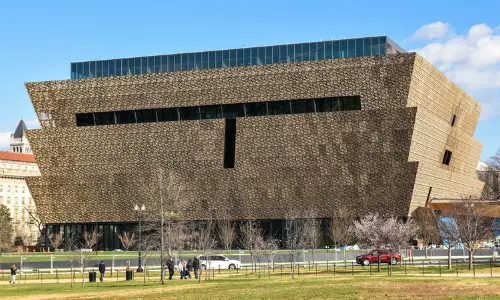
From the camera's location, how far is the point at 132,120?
390 ft

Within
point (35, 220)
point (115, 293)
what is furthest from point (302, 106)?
point (35, 220)

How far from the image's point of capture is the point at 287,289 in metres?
51.6

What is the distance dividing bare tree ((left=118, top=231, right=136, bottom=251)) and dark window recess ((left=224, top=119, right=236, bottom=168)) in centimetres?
1679

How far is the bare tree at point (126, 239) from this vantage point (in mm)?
118394

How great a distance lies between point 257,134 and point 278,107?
4.25 metres

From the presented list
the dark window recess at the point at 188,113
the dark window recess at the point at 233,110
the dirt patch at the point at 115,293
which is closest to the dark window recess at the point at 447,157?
the dark window recess at the point at 233,110

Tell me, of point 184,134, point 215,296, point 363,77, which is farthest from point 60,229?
point 215,296

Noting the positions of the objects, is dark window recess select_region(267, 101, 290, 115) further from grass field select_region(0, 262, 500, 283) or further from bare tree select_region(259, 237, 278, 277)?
grass field select_region(0, 262, 500, 283)

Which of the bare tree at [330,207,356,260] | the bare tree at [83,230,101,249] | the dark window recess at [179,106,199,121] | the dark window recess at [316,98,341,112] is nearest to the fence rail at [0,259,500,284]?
the bare tree at [330,207,356,260]

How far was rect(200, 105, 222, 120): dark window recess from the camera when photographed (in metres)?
114

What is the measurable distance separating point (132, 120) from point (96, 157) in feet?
24.0

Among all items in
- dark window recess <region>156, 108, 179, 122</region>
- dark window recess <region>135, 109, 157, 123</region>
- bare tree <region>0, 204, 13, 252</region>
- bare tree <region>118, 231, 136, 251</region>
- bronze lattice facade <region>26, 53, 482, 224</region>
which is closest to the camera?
bronze lattice facade <region>26, 53, 482, 224</region>

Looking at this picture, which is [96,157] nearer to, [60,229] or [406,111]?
[60,229]

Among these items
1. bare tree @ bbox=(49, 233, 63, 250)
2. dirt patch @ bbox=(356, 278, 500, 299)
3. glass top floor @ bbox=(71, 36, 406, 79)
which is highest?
glass top floor @ bbox=(71, 36, 406, 79)
